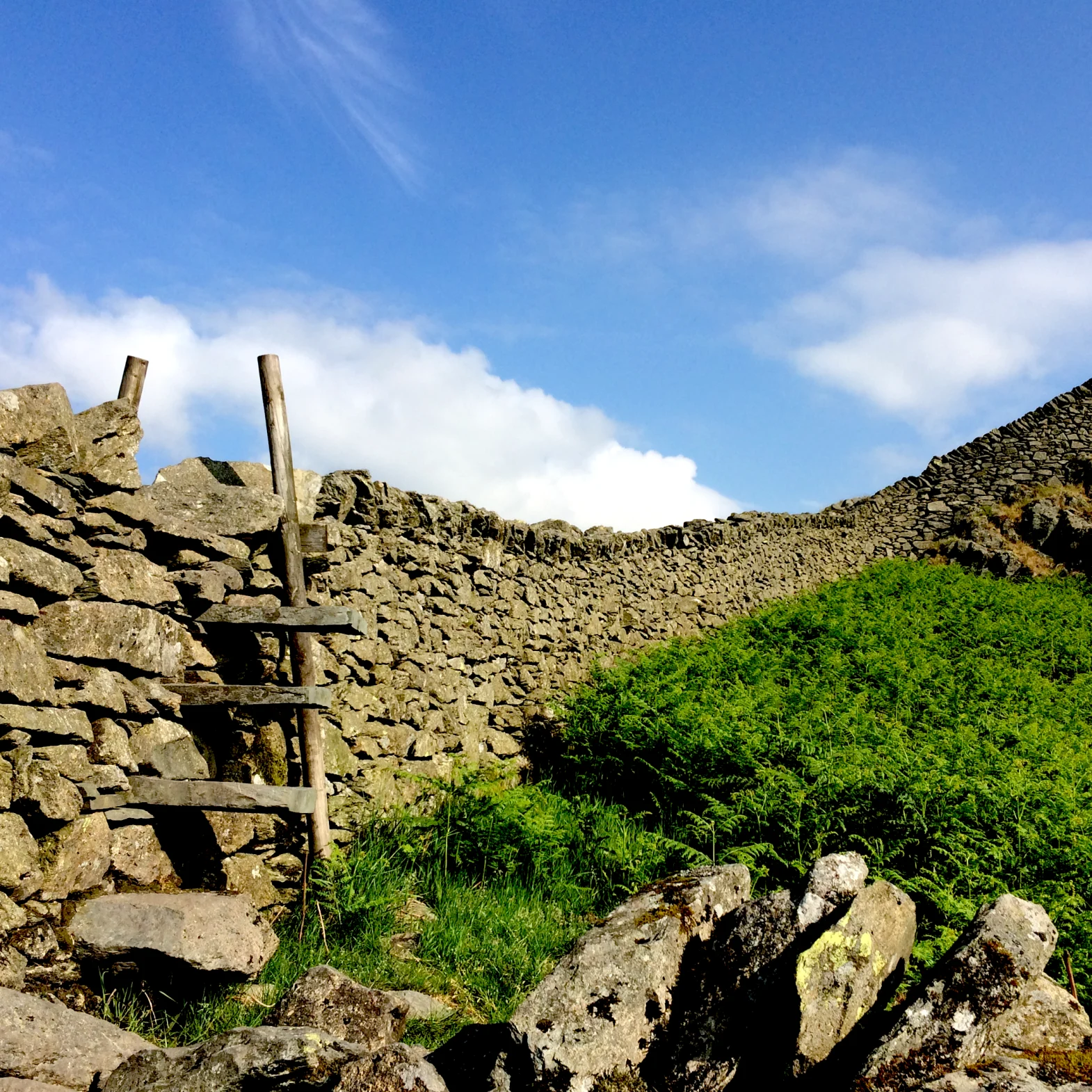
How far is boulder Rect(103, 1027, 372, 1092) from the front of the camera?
346cm

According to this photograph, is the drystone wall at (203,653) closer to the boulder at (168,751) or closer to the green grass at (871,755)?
the boulder at (168,751)

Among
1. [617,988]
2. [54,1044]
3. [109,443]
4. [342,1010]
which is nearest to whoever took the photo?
[617,988]

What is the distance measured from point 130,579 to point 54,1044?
2.81m

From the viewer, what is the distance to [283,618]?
6.27 meters

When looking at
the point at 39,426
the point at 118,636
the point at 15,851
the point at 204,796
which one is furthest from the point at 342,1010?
the point at 39,426

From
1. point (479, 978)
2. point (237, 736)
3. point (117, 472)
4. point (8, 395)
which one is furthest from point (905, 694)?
point (8, 395)

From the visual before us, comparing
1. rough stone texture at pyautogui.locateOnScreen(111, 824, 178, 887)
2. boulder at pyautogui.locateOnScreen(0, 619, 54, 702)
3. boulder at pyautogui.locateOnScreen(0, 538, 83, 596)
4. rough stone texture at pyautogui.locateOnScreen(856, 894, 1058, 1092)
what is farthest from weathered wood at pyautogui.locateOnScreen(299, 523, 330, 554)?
rough stone texture at pyautogui.locateOnScreen(856, 894, 1058, 1092)

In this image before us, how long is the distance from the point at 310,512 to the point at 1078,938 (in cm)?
637

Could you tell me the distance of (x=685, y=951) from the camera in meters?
3.93

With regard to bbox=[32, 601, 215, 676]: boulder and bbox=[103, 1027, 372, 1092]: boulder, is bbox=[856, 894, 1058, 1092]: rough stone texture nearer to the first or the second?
bbox=[103, 1027, 372, 1092]: boulder

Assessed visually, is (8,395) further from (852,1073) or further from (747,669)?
(747,669)

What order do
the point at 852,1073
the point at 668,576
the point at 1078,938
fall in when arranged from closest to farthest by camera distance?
the point at 852,1073 < the point at 1078,938 < the point at 668,576

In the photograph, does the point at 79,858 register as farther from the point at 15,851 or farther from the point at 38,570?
the point at 38,570

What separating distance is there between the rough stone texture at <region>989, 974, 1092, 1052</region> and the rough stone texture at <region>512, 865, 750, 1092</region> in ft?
4.29
